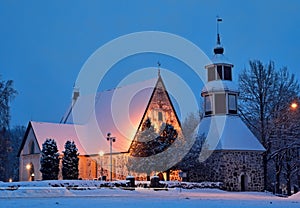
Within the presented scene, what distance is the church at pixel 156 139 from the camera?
1321 inches

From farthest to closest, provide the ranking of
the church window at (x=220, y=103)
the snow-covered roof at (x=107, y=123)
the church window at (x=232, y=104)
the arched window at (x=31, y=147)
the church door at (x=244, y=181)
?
1. the arched window at (x=31, y=147)
2. the snow-covered roof at (x=107, y=123)
3. the church window at (x=232, y=104)
4. the church window at (x=220, y=103)
5. the church door at (x=244, y=181)

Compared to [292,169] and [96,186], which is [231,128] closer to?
[292,169]

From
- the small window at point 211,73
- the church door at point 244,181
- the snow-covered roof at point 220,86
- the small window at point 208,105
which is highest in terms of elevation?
the small window at point 211,73

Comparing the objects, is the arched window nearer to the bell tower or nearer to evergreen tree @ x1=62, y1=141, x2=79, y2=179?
evergreen tree @ x1=62, y1=141, x2=79, y2=179

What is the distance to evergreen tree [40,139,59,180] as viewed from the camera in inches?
1341

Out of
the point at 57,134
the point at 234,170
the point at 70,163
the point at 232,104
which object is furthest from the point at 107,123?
the point at 234,170

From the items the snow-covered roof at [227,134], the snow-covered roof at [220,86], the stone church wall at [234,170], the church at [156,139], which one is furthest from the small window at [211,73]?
the stone church wall at [234,170]

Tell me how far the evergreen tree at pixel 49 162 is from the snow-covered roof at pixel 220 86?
43.0 feet

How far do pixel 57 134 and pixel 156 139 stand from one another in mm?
10122

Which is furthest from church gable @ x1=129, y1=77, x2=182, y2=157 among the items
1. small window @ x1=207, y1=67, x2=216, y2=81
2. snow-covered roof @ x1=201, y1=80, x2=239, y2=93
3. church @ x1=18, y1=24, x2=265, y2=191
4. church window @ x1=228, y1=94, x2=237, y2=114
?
church window @ x1=228, y1=94, x2=237, y2=114

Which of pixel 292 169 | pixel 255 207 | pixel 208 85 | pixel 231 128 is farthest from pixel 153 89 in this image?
pixel 255 207

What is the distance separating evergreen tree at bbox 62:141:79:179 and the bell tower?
11.2 metres

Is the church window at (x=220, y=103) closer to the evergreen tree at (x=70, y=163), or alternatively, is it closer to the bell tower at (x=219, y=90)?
the bell tower at (x=219, y=90)

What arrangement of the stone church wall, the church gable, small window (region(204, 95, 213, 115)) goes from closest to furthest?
the stone church wall, the church gable, small window (region(204, 95, 213, 115))
